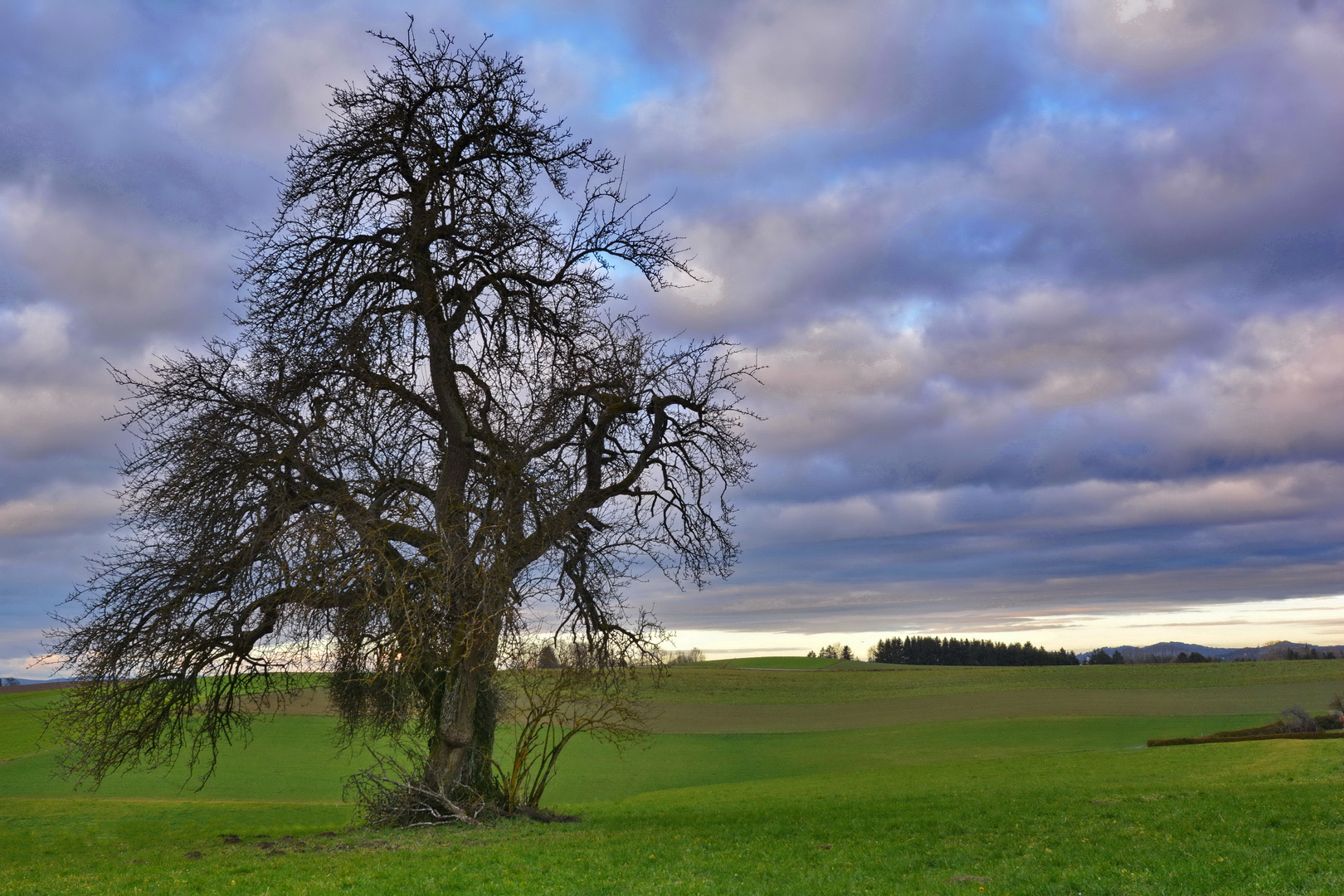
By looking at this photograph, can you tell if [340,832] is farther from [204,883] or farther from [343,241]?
[343,241]

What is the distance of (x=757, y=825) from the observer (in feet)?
53.5

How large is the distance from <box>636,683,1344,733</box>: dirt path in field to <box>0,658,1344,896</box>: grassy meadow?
7.97 m

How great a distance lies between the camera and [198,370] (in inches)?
675

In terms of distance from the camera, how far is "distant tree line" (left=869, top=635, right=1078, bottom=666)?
128125 mm

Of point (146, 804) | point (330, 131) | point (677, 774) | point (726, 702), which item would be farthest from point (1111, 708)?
point (330, 131)

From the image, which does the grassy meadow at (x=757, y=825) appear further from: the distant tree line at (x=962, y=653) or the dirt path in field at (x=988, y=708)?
the distant tree line at (x=962, y=653)

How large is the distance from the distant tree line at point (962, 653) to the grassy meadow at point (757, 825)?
77346 millimetres

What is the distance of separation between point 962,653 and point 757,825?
122 meters

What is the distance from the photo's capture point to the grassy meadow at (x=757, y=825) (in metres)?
10.8

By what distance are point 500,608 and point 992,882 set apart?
8.60 meters

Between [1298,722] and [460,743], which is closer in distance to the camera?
[460,743]

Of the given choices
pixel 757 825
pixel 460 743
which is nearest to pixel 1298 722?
pixel 757 825

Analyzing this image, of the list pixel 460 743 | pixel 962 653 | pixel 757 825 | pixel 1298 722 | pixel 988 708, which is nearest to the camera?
pixel 757 825

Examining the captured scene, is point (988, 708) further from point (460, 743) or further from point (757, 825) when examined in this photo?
point (460, 743)
